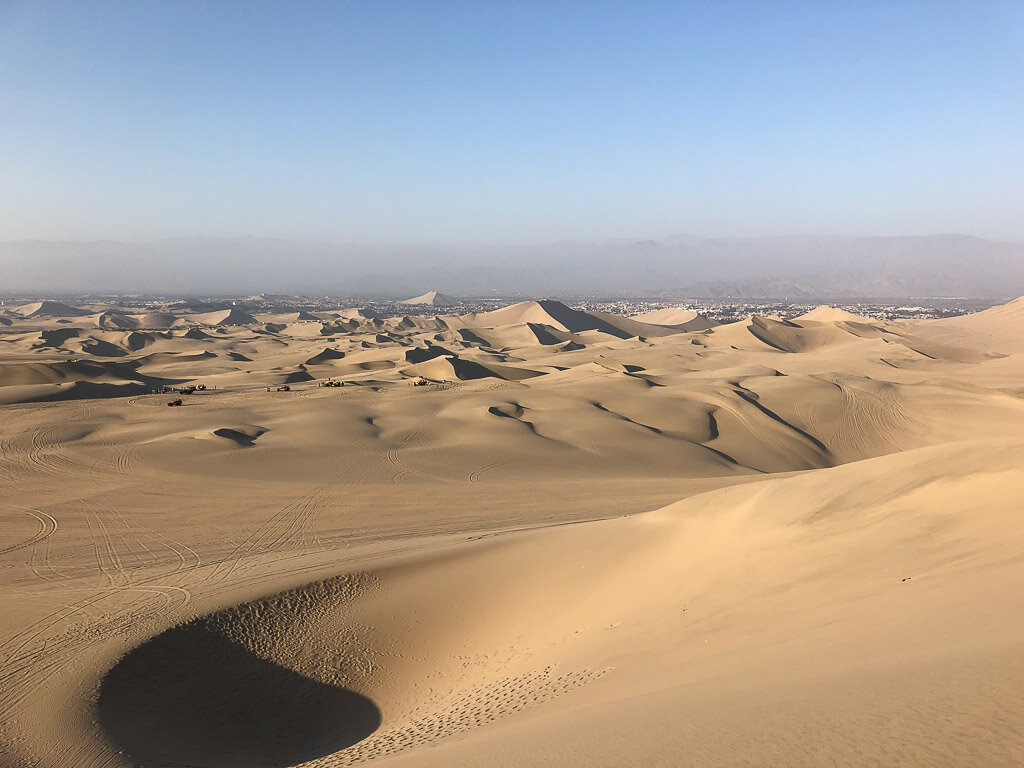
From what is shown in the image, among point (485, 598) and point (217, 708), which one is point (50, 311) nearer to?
point (485, 598)

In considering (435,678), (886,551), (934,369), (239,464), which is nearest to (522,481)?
(239,464)

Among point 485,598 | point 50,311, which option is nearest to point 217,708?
point 485,598

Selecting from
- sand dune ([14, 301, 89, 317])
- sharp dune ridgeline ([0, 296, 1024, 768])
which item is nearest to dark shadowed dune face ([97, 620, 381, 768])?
sharp dune ridgeline ([0, 296, 1024, 768])

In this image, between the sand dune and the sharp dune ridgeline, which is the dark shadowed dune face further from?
the sand dune

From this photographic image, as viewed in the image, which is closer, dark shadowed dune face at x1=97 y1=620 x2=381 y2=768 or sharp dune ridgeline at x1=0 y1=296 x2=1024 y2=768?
sharp dune ridgeline at x1=0 y1=296 x2=1024 y2=768

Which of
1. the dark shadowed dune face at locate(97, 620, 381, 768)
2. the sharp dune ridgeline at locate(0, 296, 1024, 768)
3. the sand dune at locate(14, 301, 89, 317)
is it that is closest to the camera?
the sharp dune ridgeline at locate(0, 296, 1024, 768)

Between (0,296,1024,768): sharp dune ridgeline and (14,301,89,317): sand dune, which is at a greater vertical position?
(0,296,1024,768): sharp dune ridgeline

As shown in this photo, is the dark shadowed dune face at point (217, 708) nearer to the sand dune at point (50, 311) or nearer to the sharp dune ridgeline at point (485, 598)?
the sharp dune ridgeline at point (485, 598)

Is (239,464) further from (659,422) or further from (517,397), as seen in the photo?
(659,422)
